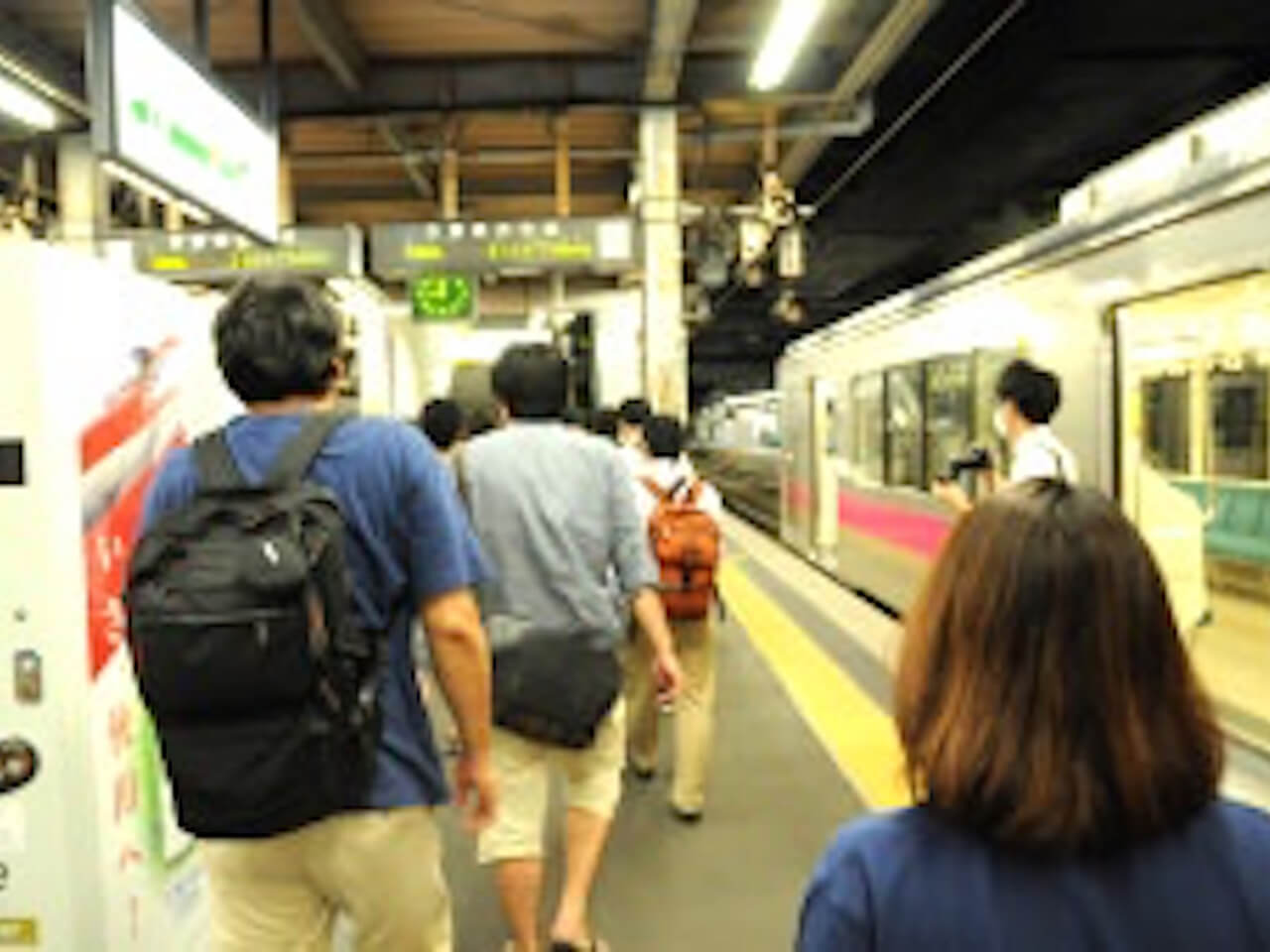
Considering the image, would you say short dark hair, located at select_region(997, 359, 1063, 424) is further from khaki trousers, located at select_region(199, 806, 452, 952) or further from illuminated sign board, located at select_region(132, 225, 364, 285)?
illuminated sign board, located at select_region(132, 225, 364, 285)

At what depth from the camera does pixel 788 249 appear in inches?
440

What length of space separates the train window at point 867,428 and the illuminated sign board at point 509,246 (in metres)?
2.07

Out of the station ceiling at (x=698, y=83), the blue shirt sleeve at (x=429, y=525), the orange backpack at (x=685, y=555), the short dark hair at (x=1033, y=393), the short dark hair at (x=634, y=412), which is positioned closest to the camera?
the blue shirt sleeve at (x=429, y=525)

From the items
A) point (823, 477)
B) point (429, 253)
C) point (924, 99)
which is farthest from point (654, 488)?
point (823, 477)

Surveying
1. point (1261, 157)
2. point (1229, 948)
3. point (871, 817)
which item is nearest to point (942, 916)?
point (871, 817)

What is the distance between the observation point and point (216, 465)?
196 centimetres

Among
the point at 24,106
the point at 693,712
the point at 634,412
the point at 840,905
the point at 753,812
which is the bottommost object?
the point at 753,812

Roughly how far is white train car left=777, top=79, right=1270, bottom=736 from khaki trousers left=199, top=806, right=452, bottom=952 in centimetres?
175

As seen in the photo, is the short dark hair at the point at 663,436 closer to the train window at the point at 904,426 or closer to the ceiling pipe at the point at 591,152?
the train window at the point at 904,426

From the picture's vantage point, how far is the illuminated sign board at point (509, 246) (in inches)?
354

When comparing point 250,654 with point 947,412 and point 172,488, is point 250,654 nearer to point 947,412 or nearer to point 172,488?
point 172,488

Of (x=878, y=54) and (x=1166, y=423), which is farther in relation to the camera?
(x=878, y=54)

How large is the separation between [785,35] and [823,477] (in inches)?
236

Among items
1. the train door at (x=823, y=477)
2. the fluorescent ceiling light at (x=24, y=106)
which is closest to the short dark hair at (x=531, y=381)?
the fluorescent ceiling light at (x=24, y=106)
